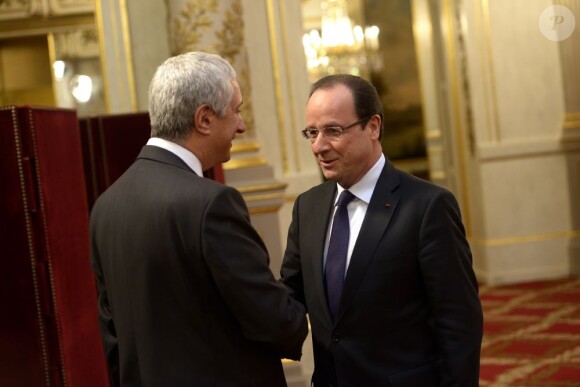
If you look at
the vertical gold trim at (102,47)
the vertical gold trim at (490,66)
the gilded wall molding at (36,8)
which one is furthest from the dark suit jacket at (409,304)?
the vertical gold trim at (490,66)

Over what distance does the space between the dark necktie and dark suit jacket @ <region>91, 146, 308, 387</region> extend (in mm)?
203

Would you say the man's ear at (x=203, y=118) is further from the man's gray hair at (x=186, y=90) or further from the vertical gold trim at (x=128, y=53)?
the vertical gold trim at (x=128, y=53)

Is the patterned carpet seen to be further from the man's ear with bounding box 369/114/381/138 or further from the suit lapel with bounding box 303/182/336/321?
the man's ear with bounding box 369/114/381/138

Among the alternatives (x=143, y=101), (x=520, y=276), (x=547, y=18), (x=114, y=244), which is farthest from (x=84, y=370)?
(x=520, y=276)

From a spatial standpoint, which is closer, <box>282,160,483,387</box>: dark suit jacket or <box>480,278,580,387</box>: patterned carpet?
<box>282,160,483,387</box>: dark suit jacket

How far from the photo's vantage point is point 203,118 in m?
2.18

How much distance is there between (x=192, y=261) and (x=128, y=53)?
4885mm

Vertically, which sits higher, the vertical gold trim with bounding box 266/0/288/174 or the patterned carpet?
the vertical gold trim with bounding box 266/0/288/174

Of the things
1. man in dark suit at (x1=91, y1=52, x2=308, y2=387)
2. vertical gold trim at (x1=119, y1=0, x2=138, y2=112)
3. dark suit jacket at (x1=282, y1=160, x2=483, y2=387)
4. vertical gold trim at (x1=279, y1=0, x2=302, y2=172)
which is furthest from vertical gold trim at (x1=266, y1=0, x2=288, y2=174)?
man in dark suit at (x1=91, y1=52, x2=308, y2=387)

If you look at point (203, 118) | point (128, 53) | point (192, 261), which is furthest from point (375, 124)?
point (128, 53)

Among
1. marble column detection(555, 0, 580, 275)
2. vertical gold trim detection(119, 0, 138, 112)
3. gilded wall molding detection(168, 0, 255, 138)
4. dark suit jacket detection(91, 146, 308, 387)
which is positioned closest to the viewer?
dark suit jacket detection(91, 146, 308, 387)

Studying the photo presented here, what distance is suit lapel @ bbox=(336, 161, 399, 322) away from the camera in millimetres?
2336

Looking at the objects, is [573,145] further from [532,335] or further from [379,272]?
[379,272]

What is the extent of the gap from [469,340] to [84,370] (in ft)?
8.13
